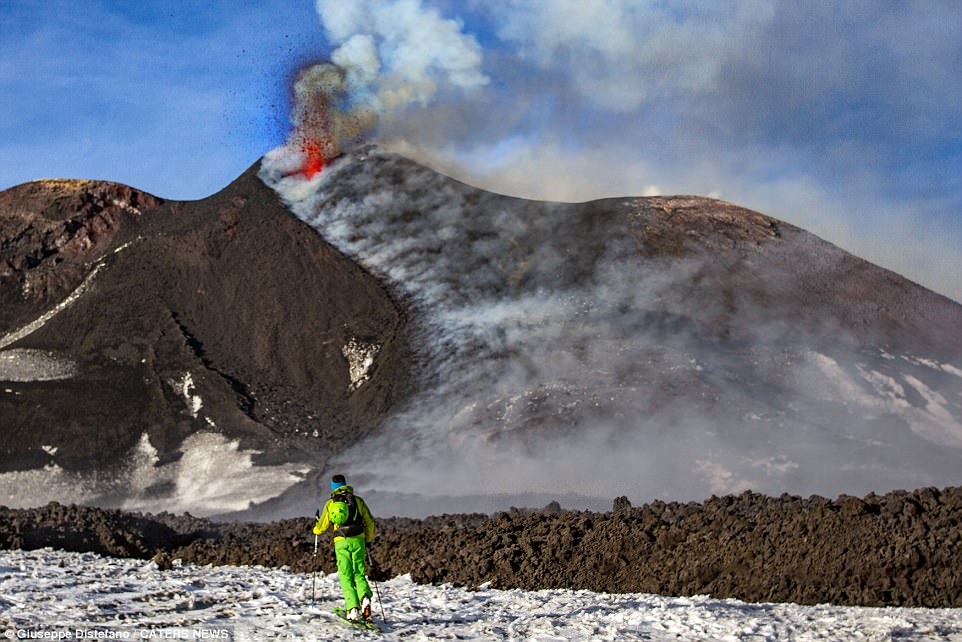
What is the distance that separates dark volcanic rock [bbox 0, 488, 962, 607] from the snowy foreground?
81cm

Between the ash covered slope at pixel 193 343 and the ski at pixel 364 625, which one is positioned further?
the ash covered slope at pixel 193 343

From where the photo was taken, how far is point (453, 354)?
3178 centimetres

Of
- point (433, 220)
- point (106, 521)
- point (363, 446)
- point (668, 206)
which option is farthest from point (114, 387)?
point (668, 206)

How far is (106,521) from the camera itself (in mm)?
18797

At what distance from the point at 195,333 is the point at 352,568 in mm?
26722

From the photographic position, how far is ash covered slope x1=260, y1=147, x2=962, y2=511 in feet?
85.9

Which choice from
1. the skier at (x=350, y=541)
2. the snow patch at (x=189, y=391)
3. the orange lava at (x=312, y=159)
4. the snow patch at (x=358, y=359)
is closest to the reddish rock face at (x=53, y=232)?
the orange lava at (x=312, y=159)

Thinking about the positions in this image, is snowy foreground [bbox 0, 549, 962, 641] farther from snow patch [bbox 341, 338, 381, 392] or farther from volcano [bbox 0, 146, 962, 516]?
snow patch [bbox 341, 338, 381, 392]

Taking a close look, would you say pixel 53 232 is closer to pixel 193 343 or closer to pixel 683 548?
pixel 193 343

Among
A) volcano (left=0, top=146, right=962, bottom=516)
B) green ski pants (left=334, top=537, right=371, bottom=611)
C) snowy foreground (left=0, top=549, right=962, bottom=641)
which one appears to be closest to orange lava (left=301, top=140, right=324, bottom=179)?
volcano (left=0, top=146, right=962, bottom=516)

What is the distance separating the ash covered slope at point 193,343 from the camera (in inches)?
1212

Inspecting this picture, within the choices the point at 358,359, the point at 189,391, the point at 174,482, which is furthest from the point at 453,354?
the point at 174,482

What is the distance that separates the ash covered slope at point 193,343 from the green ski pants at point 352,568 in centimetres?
1921

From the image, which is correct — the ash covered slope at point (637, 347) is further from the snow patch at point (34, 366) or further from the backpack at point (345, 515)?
the backpack at point (345, 515)
